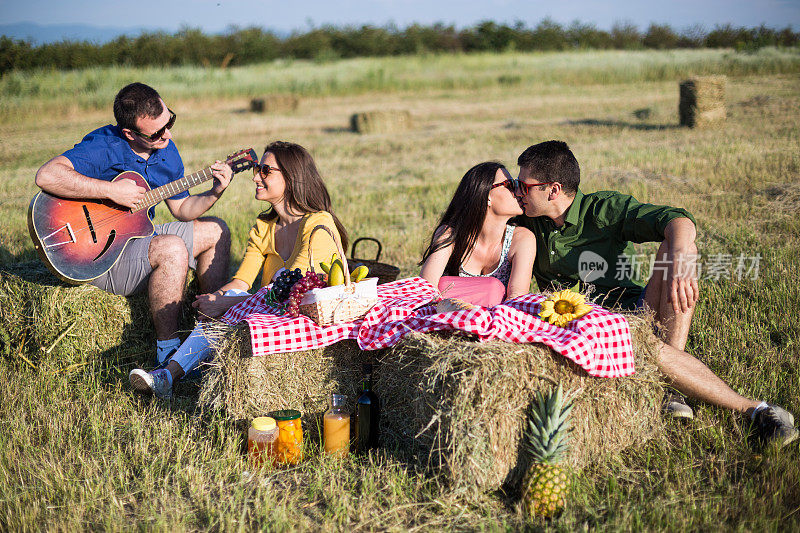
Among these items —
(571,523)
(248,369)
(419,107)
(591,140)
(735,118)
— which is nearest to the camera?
(571,523)

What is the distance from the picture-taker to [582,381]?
3.61 metres

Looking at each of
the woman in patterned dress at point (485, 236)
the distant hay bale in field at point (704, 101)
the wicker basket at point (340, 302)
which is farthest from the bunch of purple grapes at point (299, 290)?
the distant hay bale in field at point (704, 101)

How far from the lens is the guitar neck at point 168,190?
17.5ft

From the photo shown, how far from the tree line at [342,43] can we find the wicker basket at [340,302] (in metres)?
26.9

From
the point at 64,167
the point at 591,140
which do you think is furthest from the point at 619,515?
the point at 591,140

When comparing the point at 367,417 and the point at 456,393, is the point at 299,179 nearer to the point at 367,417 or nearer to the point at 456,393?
the point at 367,417

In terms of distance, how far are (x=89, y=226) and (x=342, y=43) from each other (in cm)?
4229

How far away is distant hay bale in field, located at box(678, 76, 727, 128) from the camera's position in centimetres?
1429

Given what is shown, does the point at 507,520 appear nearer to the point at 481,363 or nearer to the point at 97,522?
the point at 481,363

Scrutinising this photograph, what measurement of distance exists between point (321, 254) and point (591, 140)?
10857 mm

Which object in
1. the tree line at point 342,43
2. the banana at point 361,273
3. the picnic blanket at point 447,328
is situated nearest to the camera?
the picnic blanket at point 447,328

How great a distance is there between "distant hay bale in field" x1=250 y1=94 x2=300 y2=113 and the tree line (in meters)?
10.8

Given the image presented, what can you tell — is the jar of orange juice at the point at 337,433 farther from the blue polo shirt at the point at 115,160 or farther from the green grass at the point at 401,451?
the blue polo shirt at the point at 115,160

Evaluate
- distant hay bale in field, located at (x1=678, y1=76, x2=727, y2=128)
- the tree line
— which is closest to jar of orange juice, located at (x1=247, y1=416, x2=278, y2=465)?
distant hay bale in field, located at (x1=678, y1=76, x2=727, y2=128)
